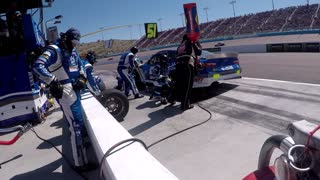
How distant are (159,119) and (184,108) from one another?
0.80 meters

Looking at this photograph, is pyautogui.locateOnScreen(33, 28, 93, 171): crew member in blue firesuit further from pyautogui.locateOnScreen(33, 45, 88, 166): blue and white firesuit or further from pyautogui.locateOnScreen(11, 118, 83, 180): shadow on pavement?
pyautogui.locateOnScreen(11, 118, 83, 180): shadow on pavement

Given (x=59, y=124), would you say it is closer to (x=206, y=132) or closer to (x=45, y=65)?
(x=45, y=65)

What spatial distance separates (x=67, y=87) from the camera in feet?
14.2

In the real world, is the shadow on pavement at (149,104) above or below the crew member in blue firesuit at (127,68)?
below

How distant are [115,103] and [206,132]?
2.33 metres

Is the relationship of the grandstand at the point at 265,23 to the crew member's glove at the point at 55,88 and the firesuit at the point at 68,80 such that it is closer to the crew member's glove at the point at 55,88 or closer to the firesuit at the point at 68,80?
the firesuit at the point at 68,80

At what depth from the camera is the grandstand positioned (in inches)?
1863

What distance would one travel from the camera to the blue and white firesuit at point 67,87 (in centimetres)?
415

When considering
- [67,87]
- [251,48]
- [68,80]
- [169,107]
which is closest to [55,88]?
[67,87]

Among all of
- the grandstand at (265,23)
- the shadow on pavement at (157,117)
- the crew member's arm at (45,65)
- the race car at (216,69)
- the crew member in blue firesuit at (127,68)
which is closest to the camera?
the crew member's arm at (45,65)

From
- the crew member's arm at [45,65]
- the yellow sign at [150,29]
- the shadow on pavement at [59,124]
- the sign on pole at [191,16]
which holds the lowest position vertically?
the shadow on pavement at [59,124]

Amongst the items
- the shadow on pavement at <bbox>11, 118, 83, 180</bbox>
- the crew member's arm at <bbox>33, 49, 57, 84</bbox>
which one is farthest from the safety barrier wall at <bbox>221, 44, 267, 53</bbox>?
the crew member's arm at <bbox>33, 49, 57, 84</bbox>

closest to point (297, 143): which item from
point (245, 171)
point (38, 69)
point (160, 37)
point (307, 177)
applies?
point (307, 177)

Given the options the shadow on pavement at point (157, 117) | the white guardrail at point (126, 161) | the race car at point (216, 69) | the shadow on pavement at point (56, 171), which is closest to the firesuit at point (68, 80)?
the shadow on pavement at point (56, 171)
